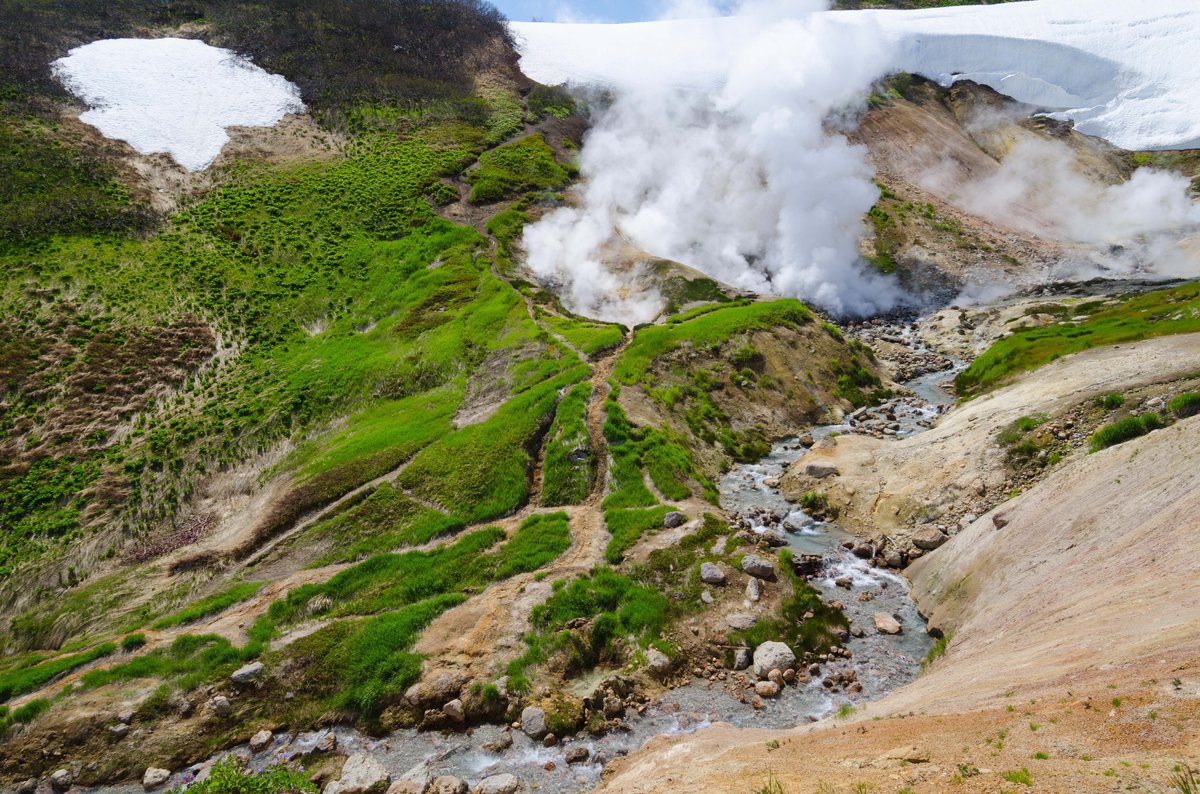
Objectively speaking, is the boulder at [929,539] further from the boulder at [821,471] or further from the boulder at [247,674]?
the boulder at [247,674]

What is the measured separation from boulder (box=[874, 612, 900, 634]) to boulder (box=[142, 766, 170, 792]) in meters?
30.5

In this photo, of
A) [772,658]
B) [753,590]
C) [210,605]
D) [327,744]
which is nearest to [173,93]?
[210,605]

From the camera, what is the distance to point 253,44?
109188 millimetres

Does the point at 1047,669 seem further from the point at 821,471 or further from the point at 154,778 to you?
the point at 154,778

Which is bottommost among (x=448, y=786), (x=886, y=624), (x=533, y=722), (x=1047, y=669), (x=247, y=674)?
(x=247, y=674)

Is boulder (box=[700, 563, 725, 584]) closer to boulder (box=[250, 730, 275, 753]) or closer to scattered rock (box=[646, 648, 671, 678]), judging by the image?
scattered rock (box=[646, 648, 671, 678])

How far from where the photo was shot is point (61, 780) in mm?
23891

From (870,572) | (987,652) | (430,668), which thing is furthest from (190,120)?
(987,652)

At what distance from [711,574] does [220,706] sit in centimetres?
2240

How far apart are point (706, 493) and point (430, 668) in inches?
772

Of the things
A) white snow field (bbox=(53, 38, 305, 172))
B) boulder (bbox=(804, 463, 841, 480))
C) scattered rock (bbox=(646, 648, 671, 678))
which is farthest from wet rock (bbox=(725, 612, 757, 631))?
white snow field (bbox=(53, 38, 305, 172))

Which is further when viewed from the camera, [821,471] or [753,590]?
[821,471]

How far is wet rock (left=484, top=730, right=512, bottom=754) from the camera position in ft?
75.3

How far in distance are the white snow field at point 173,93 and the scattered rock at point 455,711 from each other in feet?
281
